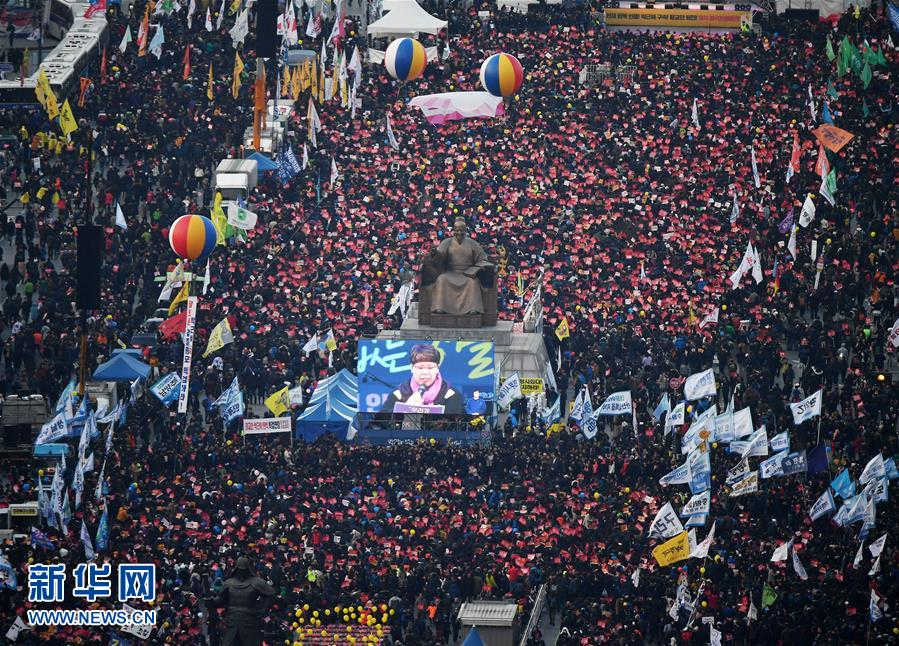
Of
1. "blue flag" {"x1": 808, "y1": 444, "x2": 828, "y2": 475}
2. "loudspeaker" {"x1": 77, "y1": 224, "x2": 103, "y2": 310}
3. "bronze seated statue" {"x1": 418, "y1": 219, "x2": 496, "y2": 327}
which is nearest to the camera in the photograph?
"blue flag" {"x1": 808, "y1": 444, "x2": 828, "y2": 475}

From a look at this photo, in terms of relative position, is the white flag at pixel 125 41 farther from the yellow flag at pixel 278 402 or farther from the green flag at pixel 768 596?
the green flag at pixel 768 596

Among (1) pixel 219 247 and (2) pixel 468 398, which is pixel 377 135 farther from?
(2) pixel 468 398

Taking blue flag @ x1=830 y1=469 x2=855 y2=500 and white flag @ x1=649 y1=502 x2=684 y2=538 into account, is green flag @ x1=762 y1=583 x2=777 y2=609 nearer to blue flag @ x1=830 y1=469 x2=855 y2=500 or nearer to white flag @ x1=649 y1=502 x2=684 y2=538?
white flag @ x1=649 y1=502 x2=684 y2=538

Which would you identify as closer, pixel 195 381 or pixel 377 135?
pixel 195 381

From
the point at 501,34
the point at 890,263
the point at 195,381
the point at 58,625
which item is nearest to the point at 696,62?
the point at 501,34

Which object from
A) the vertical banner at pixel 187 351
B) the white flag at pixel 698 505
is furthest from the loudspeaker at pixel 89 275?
the white flag at pixel 698 505

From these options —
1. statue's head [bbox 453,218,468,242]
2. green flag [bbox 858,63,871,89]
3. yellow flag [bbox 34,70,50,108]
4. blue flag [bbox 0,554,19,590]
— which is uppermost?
green flag [bbox 858,63,871,89]

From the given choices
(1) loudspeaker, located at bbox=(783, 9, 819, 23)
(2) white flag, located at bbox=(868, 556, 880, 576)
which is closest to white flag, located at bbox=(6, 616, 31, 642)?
(2) white flag, located at bbox=(868, 556, 880, 576)

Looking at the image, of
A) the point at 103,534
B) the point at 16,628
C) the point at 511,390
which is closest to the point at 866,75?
the point at 511,390
